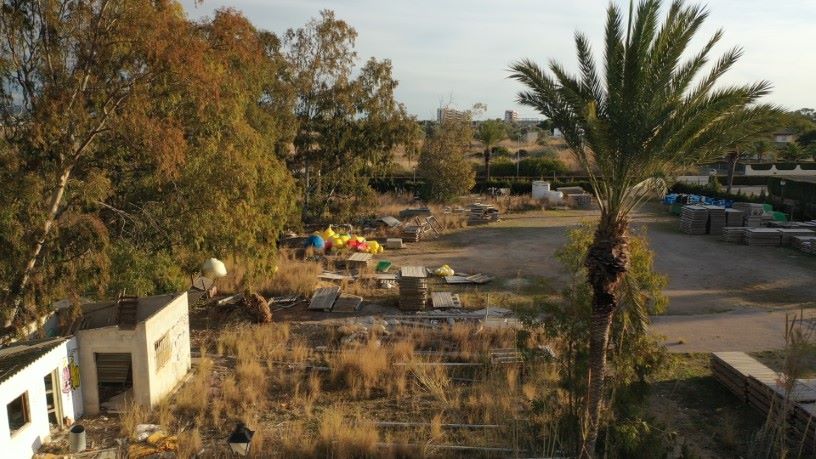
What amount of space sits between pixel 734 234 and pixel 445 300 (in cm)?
1543

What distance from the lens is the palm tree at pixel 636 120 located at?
24.7 feet

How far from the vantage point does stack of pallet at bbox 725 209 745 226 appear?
27438 mm

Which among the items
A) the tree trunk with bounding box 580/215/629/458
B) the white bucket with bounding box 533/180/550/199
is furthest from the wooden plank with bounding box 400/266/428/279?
the white bucket with bounding box 533/180/550/199

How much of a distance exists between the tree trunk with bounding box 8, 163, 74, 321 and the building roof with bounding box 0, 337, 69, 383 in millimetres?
1262

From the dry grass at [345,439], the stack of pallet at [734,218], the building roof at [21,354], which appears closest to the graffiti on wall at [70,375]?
the building roof at [21,354]

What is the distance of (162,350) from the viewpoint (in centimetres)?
1099

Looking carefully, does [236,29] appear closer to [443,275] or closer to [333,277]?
[333,277]

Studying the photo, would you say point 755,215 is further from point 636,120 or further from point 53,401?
point 53,401

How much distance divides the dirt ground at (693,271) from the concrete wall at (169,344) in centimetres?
666

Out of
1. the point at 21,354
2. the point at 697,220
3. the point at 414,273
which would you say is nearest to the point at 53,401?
the point at 21,354

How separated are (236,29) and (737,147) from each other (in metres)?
10.1

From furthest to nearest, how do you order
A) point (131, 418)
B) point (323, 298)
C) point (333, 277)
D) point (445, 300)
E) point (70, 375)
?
point (333, 277) < point (323, 298) < point (445, 300) < point (70, 375) < point (131, 418)

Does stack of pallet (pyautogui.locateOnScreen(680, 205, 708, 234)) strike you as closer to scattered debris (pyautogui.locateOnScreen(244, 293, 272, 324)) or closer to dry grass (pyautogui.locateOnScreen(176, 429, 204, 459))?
scattered debris (pyautogui.locateOnScreen(244, 293, 272, 324))

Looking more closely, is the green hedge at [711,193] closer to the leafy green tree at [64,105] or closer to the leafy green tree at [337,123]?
the leafy green tree at [337,123]
